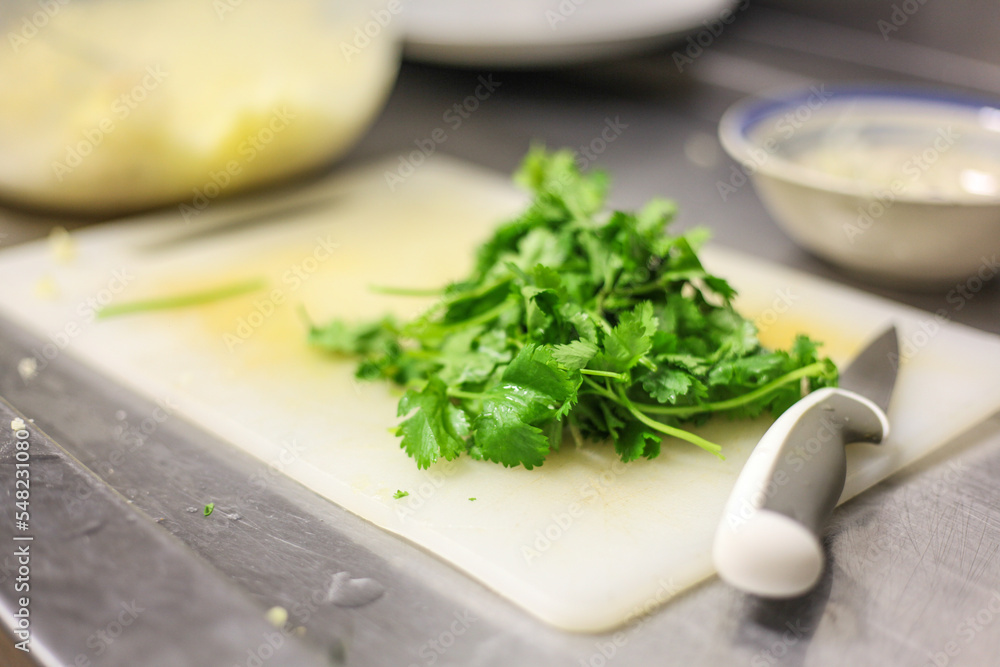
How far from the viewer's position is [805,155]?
71.6 inches

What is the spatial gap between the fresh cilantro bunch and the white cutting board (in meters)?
0.05

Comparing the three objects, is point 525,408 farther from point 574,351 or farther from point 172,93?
point 172,93

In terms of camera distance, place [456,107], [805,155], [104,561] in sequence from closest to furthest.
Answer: [104,561] < [805,155] < [456,107]

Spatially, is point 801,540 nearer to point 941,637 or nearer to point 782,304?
point 941,637

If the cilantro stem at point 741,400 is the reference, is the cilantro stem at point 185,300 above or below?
below

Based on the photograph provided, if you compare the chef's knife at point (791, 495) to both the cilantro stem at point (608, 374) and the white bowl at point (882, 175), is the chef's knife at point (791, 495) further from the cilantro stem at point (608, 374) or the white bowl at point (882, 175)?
the white bowl at point (882, 175)

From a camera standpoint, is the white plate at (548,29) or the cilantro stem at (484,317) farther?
the white plate at (548,29)

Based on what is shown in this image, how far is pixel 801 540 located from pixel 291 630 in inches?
20.9

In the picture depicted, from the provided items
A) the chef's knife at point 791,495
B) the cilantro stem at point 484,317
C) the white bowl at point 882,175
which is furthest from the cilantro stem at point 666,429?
the white bowl at point 882,175

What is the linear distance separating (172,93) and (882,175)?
60.5 inches

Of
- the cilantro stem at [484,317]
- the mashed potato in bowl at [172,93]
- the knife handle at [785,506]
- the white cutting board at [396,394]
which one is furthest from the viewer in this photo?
the mashed potato in bowl at [172,93]

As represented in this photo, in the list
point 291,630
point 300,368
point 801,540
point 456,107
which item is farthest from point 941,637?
point 456,107

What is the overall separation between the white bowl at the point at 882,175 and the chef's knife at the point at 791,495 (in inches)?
20.9

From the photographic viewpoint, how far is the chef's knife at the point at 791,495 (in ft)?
2.59
